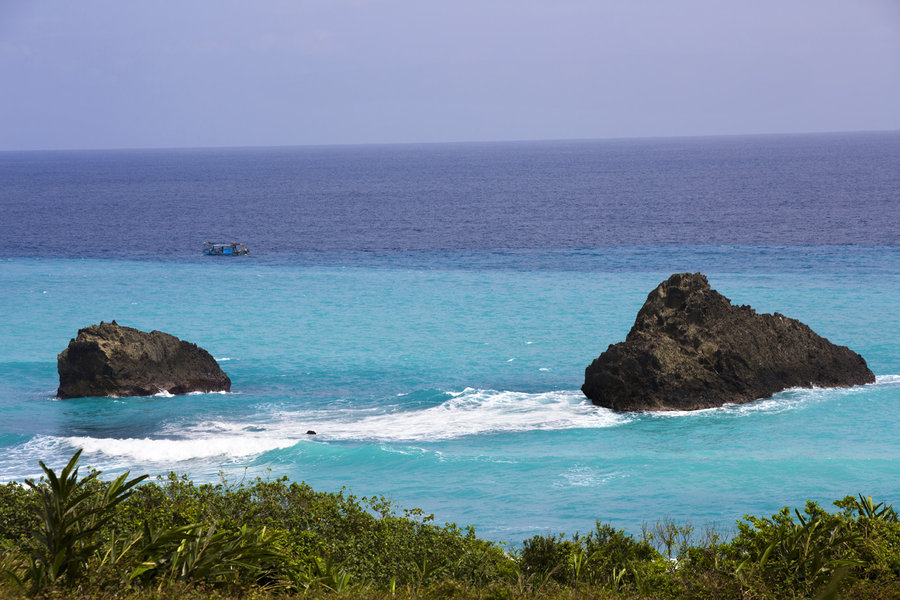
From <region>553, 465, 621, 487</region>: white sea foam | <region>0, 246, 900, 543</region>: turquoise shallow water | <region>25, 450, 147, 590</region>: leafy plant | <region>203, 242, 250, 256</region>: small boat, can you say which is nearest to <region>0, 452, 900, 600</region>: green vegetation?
<region>25, 450, 147, 590</region>: leafy plant

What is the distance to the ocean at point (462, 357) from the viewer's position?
110 ft

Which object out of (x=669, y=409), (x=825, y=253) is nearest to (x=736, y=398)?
(x=669, y=409)

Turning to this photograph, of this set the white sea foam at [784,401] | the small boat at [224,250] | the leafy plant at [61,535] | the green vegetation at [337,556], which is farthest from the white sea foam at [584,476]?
the small boat at [224,250]

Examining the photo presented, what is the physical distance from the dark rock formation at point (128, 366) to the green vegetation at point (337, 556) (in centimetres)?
2442

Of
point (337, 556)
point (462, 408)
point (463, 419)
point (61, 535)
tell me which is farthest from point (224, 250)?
point (61, 535)

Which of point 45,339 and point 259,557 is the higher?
point 259,557

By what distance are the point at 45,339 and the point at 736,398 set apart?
145ft

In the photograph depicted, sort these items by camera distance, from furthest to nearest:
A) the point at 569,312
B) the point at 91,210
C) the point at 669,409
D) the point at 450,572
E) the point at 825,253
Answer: the point at 91,210 < the point at 825,253 < the point at 569,312 < the point at 669,409 < the point at 450,572

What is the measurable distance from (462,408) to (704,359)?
11.8 m

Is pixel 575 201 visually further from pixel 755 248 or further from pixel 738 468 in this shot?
pixel 738 468

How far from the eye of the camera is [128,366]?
148 feet

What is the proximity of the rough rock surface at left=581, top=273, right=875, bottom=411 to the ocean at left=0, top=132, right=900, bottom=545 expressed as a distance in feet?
3.29

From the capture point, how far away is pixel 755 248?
9712 cm

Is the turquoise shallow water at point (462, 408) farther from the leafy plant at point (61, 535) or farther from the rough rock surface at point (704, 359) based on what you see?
the leafy plant at point (61, 535)
